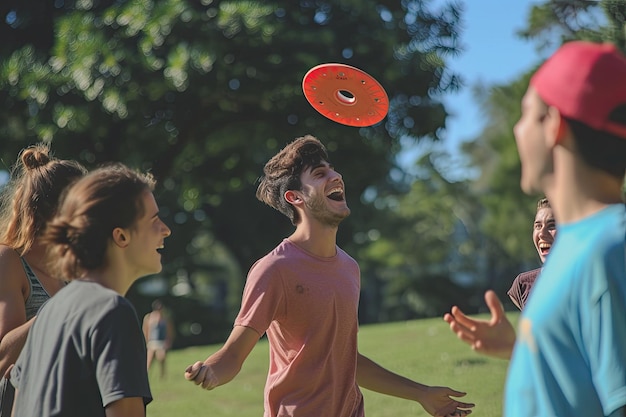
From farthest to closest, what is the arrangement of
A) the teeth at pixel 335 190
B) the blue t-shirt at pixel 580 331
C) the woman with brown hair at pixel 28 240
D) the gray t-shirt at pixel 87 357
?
the teeth at pixel 335 190, the woman with brown hair at pixel 28 240, the gray t-shirt at pixel 87 357, the blue t-shirt at pixel 580 331

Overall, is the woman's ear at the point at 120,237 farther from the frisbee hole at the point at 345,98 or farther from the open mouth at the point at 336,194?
the frisbee hole at the point at 345,98

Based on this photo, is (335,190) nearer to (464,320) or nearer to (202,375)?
(202,375)

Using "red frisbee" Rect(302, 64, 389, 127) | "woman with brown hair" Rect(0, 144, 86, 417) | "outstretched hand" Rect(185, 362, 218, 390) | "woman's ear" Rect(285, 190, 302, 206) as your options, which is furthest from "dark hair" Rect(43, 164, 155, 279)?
"red frisbee" Rect(302, 64, 389, 127)

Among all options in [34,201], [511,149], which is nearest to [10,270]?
[34,201]

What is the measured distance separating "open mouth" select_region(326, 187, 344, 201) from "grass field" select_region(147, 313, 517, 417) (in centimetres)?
465

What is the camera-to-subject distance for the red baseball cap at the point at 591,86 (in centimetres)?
247

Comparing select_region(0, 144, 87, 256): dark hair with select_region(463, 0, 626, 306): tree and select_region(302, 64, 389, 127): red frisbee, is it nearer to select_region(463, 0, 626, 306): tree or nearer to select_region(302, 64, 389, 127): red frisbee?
select_region(302, 64, 389, 127): red frisbee

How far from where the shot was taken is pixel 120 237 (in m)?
3.08

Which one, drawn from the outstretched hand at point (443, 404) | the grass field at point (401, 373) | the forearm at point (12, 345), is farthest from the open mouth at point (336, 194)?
the grass field at point (401, 373)

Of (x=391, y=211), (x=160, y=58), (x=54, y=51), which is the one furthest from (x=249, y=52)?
(x=391, y=211)

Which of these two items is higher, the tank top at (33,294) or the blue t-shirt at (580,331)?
the blue t-shirt at (580,331)

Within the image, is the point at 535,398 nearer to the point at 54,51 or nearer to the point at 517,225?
the point at 54,51

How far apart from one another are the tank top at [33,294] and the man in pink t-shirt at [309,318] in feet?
2.60

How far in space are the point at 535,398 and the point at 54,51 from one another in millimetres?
13185
